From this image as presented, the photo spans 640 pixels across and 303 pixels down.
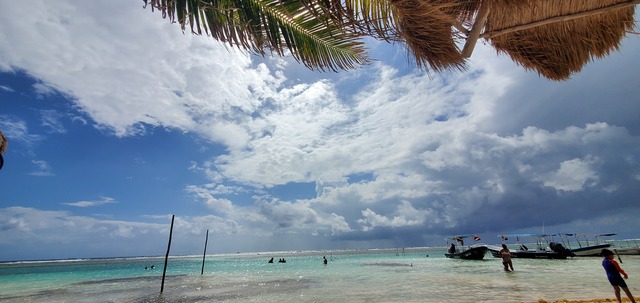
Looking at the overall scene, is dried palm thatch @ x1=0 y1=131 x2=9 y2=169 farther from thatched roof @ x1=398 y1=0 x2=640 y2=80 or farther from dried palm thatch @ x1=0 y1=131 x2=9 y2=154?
thatched roof @ x1=398 y1=0 x2=640 y2=80

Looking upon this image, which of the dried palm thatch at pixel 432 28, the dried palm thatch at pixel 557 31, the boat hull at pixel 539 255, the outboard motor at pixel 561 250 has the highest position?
the dried palm thatch at pixel 557 31

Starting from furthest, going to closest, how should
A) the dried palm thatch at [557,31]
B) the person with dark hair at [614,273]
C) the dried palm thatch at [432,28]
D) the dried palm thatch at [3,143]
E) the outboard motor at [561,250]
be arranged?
the outboard motor at [561,250] → the person with dark hair at [614,273] → the dried palm thatch at [557,31] → the dried palm thatch at [432,28] → the dried palm thatch at [3,143]

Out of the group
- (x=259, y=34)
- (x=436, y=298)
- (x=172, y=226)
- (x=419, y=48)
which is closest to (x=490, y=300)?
(x=436, y=298)

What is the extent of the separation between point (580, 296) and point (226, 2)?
13.5 meters

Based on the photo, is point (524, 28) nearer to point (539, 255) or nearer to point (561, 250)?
point (561, 250)

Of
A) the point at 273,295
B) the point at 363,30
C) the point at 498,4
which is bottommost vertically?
the point at 273,295

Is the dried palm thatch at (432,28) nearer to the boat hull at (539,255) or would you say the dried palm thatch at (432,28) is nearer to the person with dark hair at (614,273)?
the person with dark hair at (614,273)

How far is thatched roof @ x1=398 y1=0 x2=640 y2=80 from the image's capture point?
222 cm

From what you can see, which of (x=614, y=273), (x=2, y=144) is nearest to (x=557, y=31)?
(x=2, y=144)

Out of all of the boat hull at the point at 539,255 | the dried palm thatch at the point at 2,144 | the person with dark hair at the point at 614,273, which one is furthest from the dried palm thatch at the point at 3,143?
the boat hull at the point at 539,255

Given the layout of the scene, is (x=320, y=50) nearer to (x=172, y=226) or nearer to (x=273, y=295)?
(x=273, y=295)

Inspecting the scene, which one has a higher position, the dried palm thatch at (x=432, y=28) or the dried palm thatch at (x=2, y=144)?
the dried palm thatch at (x=432, y=28)

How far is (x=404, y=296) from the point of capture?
1243cm

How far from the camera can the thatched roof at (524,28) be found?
7.27 feet
